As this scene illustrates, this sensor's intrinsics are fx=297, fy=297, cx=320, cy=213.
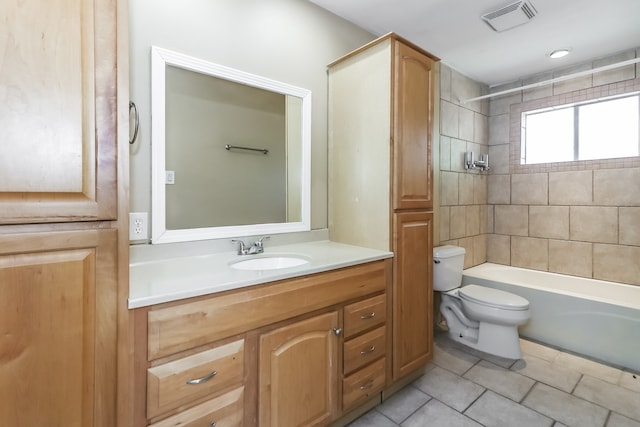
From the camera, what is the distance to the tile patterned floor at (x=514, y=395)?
1599 millimetres

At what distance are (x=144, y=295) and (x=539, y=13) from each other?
2799mm

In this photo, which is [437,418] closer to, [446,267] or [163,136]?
[446,267]

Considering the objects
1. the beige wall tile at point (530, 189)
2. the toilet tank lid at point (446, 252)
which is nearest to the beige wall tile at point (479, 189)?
the beige wall tile at point (530, 189)

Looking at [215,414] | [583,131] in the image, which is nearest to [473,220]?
[583,131]

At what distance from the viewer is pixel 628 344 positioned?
81.6 inches

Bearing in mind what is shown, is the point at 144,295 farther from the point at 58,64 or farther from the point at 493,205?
the point at 493,205

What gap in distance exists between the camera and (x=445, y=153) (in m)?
2.77

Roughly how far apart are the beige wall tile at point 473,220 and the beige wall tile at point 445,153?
1.94 ft

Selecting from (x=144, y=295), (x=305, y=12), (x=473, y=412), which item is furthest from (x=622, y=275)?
(x=144, y=295)

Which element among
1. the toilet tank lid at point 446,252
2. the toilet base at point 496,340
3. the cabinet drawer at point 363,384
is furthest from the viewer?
the toilet tank lid at point 446,252

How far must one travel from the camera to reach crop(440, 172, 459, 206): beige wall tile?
2.74 meters

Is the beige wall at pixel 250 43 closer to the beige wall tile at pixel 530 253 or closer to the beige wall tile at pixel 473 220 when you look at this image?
the beige wall tile at pixel 473 220

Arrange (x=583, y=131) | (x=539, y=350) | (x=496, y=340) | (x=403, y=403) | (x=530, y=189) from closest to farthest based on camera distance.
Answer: (x=403, y=403) < (x=496, y=340) < (x=539, y=350) < (x=583, y=131) < (x=530, y=189)

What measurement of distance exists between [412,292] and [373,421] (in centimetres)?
73
